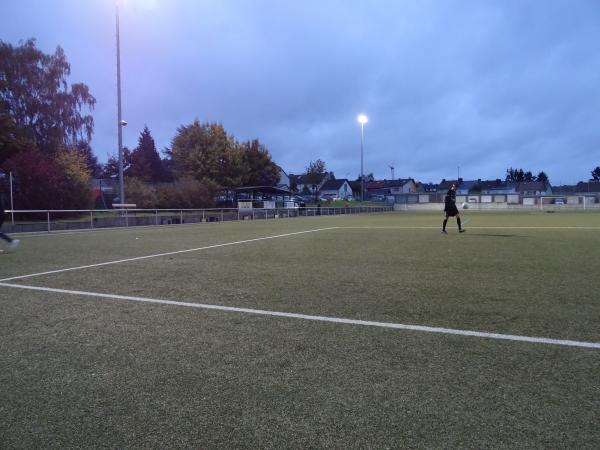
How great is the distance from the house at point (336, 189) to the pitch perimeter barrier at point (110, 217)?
77.7 meters

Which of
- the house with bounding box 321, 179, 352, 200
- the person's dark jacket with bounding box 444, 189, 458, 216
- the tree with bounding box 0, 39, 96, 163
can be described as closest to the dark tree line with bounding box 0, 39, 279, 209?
the tree with bounding box 0, 39, 96, 163

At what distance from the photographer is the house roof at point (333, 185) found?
118000 millimetres

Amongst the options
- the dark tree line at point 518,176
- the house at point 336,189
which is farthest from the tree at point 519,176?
the house at point 336,189

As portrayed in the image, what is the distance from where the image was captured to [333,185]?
119 m

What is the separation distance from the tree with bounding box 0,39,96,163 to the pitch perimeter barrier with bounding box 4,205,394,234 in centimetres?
1420

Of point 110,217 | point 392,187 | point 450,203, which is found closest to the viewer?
point 450,203

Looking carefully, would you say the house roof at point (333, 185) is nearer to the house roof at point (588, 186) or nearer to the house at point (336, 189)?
the house at point (336, 189)

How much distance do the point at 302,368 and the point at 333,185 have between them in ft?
385

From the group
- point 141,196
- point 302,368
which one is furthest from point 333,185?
point 302,368

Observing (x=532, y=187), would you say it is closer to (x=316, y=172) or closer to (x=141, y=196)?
(x=316, y=172)

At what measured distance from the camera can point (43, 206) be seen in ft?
79.3

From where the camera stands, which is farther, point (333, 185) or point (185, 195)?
point (333, 185)

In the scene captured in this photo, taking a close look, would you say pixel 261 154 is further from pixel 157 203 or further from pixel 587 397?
pixel 587 397

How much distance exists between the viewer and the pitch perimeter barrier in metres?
20.0
